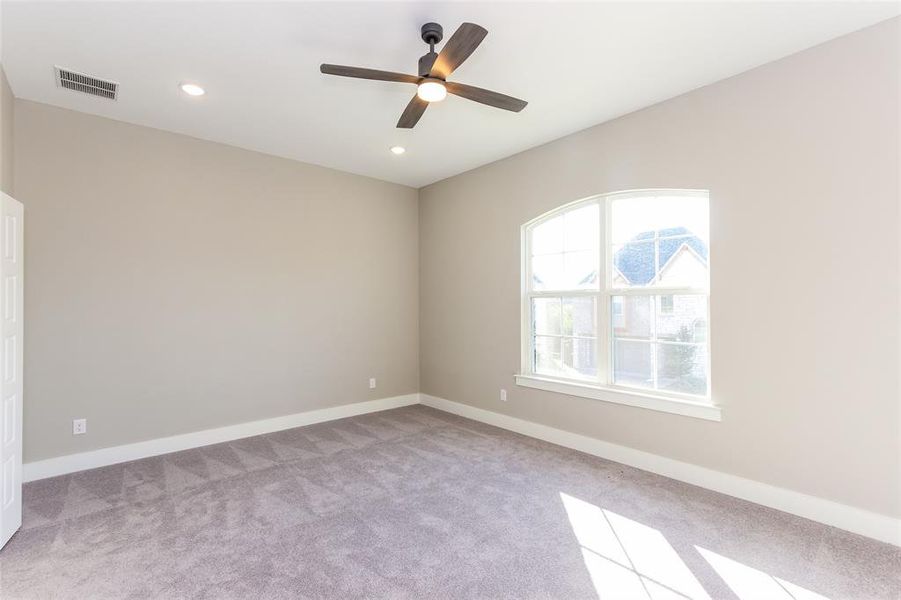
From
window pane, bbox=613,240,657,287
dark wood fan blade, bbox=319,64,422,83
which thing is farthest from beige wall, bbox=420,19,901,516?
dark wood fan blade, bbox=319,64,422,83

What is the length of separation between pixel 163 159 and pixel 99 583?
3.32 metres

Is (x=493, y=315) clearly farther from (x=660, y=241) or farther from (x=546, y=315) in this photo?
(x=660, y=241)

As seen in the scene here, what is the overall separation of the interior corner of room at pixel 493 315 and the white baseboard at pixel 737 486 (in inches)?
0.6

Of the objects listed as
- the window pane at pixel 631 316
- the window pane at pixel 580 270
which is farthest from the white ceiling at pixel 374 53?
the window pane at pixel 631 316

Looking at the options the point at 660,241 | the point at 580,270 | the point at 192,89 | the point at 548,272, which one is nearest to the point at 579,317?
the point at 580,270

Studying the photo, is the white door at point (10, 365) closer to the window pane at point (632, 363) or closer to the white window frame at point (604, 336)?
the white window frame at point (604, 336)

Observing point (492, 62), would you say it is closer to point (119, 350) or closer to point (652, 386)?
point (652, 386)

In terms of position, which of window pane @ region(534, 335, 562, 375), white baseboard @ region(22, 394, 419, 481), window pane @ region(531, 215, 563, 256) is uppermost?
window pane @ region(531, 215, 563, 256)

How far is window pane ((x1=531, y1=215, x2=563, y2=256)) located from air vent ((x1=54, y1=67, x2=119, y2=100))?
12.0 ft

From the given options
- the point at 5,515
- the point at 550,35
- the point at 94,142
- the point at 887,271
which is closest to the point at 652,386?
the point at 887,271

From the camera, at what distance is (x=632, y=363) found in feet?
11.5

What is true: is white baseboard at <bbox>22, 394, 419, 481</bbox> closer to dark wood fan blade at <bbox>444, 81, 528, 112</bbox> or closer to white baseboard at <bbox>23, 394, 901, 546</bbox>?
white baseboard at <bbox>23, 394, 901, 546</bbox>

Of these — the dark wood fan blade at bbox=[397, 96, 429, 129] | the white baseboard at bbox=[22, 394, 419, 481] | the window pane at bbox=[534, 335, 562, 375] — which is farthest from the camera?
the window pane at bbox=[534, 335, 562, 375]

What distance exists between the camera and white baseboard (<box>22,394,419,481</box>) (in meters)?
3.26
